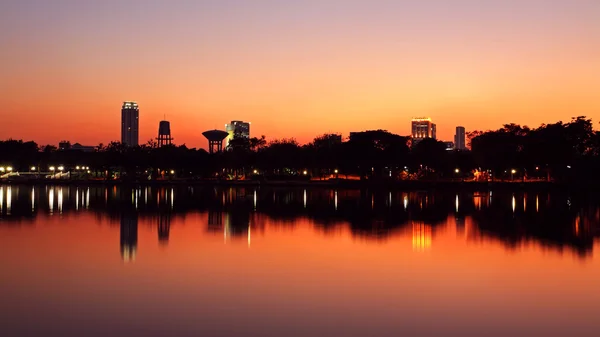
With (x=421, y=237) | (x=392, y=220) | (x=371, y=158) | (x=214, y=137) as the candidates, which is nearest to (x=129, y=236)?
(x=421, y=237)

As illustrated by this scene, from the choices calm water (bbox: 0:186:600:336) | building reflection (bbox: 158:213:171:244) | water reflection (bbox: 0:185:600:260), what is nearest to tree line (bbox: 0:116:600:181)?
water reflection (bbox: 0:185:600:260)

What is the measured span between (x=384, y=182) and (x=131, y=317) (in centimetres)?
6948

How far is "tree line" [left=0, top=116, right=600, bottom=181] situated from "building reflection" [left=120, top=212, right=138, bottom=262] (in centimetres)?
5865

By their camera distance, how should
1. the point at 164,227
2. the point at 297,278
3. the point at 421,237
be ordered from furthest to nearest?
the point at 164,227
the point at 421,237
the point at 297,278

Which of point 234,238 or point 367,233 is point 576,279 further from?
point 234,238

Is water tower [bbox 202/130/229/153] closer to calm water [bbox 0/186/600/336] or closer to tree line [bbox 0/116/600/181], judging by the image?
tree line [bbox 0/116/600/181]

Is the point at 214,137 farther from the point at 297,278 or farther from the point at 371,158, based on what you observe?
the point at 297,278

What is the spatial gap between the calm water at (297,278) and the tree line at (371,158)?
54405 mm

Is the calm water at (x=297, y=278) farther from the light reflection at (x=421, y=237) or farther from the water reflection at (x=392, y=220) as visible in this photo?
the water reflection at (x=392, y=220)

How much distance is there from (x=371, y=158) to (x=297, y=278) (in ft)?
236

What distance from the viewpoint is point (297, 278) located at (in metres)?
15.6

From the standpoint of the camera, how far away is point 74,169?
406ft

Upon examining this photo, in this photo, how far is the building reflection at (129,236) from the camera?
62.6 feet

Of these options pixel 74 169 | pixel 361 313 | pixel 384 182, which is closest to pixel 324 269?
pixel 361 313
